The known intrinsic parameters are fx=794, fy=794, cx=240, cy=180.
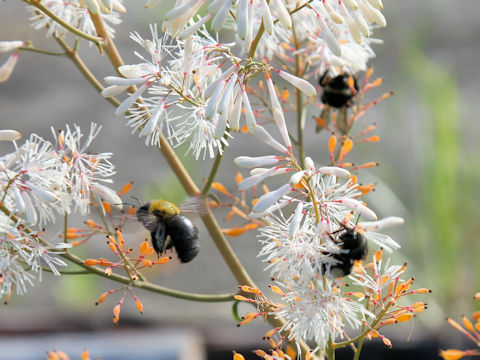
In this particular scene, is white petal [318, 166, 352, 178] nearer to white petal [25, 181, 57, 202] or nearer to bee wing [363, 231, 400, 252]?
bee wing [363, 231, 400, 252]

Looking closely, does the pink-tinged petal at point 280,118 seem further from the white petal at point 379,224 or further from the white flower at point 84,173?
the white flower at point 84,173

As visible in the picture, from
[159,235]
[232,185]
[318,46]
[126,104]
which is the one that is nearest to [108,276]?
[159,235]

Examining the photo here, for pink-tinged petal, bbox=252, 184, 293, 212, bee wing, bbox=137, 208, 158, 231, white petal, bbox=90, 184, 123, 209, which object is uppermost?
pink-tinged petal, bbox=252, 184, 293, 212

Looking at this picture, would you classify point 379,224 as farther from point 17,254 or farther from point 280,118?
point 17,254

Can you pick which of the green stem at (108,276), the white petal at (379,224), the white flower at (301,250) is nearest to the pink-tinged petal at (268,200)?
the white flower at (301,250)

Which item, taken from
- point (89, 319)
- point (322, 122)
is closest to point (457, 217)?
point (89, 319)

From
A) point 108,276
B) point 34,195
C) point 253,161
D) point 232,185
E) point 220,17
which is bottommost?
point 232,185

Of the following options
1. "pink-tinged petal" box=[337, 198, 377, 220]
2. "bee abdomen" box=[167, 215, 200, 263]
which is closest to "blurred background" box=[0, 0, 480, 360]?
"bee abdomen" box=[167, 215, 200, 263]
